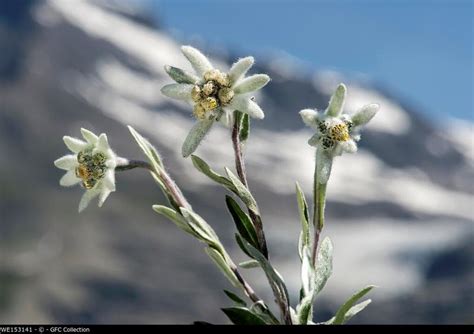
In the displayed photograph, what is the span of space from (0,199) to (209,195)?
3689cm

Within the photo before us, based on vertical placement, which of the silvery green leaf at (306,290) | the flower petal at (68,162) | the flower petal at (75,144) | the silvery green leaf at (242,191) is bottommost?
the silvery green leaf at (306,290)

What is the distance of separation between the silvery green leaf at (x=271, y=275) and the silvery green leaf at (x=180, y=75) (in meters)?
0.46

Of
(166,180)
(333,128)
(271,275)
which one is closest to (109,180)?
(166,180)

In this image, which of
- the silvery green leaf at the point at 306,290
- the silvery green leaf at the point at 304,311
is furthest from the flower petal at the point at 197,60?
the silvery green leaf at the point at 304,311

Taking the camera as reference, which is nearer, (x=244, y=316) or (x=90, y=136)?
(x=244, y=316)

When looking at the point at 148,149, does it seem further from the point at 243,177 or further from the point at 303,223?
the point at 303,223

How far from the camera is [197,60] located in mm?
1808

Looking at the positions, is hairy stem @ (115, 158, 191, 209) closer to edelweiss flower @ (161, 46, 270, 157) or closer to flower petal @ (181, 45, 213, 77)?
edelweiss flower @ (161, 46, 270, 157)

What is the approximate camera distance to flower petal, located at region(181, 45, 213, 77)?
1.77 metres

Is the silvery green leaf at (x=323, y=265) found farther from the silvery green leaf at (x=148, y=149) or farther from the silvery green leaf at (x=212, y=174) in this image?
the silvery green leaf at (x=148, y=149)

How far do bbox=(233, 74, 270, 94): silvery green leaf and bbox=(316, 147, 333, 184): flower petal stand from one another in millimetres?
233

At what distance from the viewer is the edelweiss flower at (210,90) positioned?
1.72 metres

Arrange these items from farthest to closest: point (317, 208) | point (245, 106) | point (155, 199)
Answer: point (155, 199) < point (317, 208) < point (245, 106)

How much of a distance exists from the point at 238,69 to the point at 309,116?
0.76 ft
